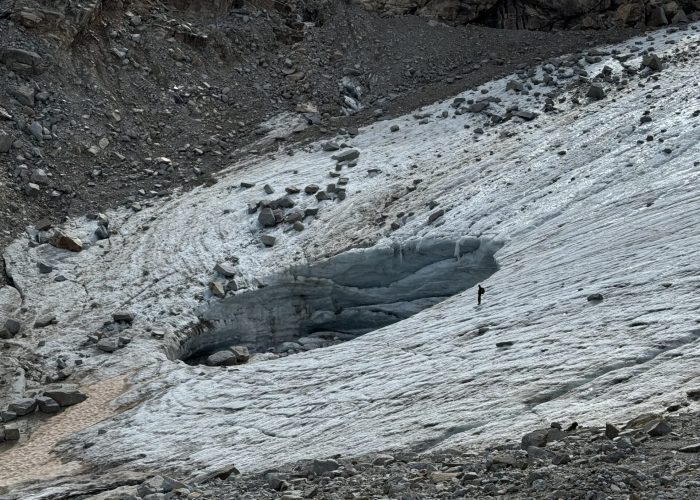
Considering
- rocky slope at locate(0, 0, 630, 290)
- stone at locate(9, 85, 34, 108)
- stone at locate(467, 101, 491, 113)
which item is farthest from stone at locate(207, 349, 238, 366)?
stone at locate(9, 85, 34, 108)

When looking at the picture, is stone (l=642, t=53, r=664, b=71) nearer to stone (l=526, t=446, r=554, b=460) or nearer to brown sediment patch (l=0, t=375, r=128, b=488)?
brown sediment patch (l=0, t=375, r=128, b=488)

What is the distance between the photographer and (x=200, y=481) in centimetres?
1133

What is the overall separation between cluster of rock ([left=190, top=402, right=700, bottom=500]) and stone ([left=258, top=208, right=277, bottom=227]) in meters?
8.41

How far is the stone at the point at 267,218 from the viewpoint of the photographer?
18797mm

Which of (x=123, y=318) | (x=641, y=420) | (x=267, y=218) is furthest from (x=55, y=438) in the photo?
(x=641, y=420)

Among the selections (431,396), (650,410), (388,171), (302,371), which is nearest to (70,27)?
(388,171)

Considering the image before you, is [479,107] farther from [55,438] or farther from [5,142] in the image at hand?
[55,438]

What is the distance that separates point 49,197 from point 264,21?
7.19m

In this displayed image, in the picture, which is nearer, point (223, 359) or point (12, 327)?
point (223, 359)

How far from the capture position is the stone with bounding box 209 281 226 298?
17.5m

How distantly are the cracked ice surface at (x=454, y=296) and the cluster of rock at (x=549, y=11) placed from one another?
1825 mm

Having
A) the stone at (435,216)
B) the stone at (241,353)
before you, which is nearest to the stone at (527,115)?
the stone at (435,216)

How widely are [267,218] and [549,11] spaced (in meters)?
10.1

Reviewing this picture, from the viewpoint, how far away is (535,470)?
27.8 ft
